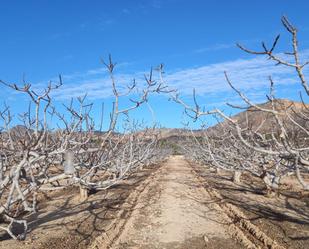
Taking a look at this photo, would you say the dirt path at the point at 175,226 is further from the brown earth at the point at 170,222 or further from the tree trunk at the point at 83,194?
the tree trunk at the point at 83,194

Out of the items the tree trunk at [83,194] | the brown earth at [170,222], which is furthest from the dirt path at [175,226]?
the tree trunk at [83,194]

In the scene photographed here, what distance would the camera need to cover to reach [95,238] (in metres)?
10.0

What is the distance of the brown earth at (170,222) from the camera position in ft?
31.7

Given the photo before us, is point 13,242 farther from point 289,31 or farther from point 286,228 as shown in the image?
point 289,31

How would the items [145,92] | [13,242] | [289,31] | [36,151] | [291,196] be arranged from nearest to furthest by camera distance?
[289,31] → [145,92] → [36,151] → [13,242] → [291,196]

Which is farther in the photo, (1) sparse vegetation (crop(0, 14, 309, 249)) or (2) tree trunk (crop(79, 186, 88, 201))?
(2) tree trunk (crop(79, 186, 88, 201))

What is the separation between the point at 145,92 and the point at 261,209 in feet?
28.5

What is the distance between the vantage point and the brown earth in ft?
31.7

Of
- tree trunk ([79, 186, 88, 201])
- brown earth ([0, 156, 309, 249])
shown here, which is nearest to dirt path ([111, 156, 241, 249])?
brown earth ([0, 156, 309, 249])

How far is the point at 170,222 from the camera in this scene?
12.0m

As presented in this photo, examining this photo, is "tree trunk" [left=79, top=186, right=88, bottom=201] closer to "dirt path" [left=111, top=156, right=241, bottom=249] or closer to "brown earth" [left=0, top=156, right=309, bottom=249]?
"brown earth" [left=0, top=156, right=309, bottom=249]

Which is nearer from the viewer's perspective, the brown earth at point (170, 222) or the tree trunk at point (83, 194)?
the brown earth at point (170, 222)

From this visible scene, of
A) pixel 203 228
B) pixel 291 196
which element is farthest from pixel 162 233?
pixel 291 196

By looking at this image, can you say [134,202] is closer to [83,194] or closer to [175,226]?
[83,194]
